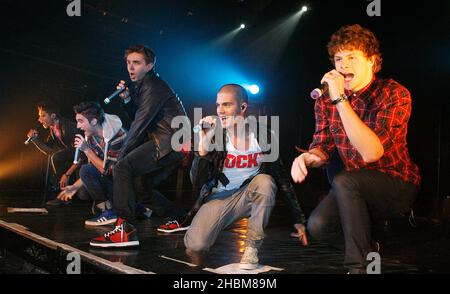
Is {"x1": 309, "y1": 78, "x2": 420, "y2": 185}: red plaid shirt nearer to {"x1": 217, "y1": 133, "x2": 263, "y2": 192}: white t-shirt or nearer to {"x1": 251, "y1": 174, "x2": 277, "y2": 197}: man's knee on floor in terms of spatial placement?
{"x1": 251, "y1": 174, "x2": 277, "y2": 197}: man's knee on floor

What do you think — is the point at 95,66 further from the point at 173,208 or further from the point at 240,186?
the point at 240,186

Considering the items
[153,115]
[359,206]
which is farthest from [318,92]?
[153,115]

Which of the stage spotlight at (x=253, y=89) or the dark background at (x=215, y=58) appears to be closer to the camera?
the dark background at (x=215, y=58)

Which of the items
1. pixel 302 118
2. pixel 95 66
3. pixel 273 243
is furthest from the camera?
pixel 302 118

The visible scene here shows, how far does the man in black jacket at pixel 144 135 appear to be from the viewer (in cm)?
332

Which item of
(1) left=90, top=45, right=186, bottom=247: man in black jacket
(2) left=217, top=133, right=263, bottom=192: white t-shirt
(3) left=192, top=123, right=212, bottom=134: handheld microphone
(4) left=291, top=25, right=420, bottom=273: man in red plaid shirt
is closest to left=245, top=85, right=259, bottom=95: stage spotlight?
(1) left=90, top=45, right=186, bottom=247: man in black jacket

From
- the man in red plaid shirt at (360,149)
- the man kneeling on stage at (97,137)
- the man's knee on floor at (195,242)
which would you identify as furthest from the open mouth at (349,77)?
Result: the man kneeling on stage at (97,137)

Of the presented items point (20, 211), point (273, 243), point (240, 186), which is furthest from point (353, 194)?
point (20, 211)

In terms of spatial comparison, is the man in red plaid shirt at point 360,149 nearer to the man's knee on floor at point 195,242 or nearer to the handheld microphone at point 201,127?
the handheld microphone at point 201,127

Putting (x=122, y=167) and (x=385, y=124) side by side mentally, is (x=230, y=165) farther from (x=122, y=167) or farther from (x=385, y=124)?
(x=385, y=124)

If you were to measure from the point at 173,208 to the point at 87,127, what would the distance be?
130 centimetres

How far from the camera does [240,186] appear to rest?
2.94m

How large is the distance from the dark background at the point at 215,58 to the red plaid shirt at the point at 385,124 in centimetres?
444

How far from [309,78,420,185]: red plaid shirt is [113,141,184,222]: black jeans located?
60.4 inches
